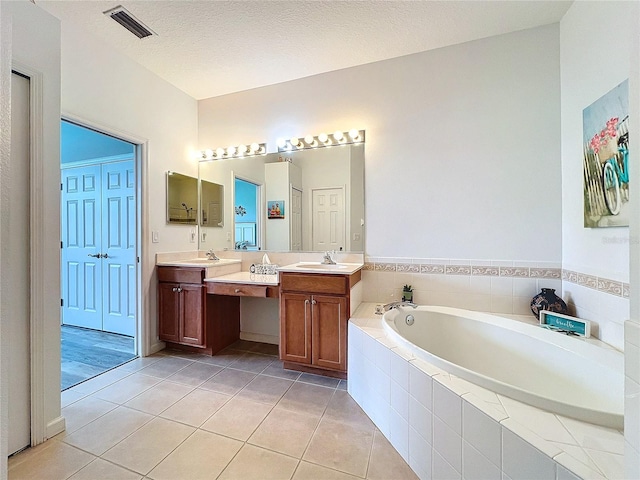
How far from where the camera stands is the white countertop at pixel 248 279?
2.43m

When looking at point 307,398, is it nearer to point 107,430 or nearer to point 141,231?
point 107,430

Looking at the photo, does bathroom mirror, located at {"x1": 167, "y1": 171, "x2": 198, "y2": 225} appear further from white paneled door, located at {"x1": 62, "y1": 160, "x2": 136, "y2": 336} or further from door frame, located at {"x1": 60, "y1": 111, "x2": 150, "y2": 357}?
white paneled door, located at {"x1": 62, "y1": 160, "x2": 136, "y2": 336}

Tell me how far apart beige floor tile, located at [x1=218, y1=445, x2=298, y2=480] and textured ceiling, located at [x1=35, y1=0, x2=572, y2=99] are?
2.73m

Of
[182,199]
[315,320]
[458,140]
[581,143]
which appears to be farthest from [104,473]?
[581,143]

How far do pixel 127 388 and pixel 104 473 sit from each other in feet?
2.74

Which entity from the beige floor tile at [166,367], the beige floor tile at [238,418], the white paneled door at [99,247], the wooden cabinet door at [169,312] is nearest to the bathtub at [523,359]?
the beige floor tile at [238,418]

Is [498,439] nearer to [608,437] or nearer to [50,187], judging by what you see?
[608,437]

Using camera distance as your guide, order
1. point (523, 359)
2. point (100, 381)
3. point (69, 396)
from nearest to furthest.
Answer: point (523, 359) → point (69, 396) → point (100, 381)

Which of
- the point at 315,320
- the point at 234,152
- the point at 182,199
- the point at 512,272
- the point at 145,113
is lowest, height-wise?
the point at 315,320

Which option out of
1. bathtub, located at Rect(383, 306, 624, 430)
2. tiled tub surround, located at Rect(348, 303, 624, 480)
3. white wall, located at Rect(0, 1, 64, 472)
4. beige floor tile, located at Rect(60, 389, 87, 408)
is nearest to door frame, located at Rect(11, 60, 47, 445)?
white wall, located at Rect(0, 1, 64, 472)

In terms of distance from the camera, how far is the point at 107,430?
1.60 meters

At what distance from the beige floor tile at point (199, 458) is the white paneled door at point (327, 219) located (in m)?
1.68

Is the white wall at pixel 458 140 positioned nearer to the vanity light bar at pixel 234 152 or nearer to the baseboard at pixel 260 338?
the vanity light bar at pixel 234 152

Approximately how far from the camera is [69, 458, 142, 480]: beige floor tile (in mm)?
1290
